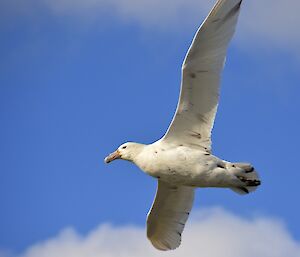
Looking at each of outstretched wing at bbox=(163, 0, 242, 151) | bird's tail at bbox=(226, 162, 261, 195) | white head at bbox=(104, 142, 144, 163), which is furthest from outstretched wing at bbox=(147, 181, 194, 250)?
bird's tail at bbox=(226, 162, 261, 195)

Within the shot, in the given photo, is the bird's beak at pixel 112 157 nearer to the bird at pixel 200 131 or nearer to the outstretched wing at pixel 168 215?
the bird at pixel 200 131

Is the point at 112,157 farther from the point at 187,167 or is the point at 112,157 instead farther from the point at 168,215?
the point at 187,167

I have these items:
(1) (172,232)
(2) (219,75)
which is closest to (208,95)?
(2) (219,75)

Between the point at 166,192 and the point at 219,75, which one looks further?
the point at 166,192

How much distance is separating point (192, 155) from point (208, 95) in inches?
41.6

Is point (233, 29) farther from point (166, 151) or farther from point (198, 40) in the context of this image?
point (166, 151)

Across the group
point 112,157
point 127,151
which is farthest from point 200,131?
point 112,157

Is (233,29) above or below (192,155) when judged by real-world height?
above

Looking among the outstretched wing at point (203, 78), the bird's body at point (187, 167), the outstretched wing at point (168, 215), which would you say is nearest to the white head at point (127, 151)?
the bird's body at point (187, 167)

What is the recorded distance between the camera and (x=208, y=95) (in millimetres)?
18094

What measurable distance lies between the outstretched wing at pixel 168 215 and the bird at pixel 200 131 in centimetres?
102

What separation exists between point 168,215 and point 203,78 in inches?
123

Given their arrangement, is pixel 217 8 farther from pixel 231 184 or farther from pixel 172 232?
pixel 172 232

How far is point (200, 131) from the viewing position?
725 inches
